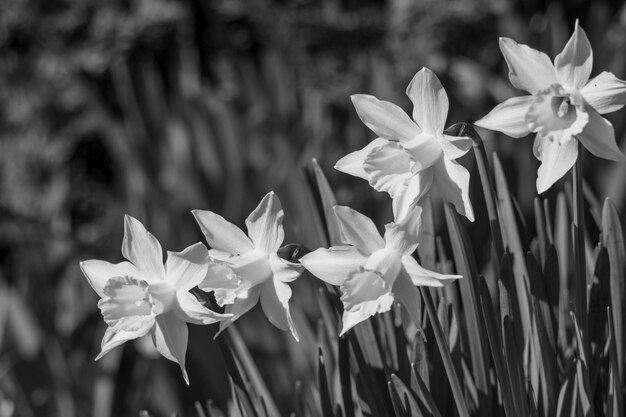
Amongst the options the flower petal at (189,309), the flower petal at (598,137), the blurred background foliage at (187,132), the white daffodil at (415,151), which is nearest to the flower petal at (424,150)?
the white daffodil at (415,151)

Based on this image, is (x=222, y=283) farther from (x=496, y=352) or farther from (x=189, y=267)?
(x=496, y=352)

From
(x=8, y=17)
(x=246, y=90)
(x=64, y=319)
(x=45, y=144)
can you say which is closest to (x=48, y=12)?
(x=8, y=17)

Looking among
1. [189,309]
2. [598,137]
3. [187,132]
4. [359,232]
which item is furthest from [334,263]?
[187,132]

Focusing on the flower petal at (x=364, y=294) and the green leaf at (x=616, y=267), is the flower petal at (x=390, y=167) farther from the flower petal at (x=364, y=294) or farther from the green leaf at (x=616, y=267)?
the green leaf at (x=616, y=267)

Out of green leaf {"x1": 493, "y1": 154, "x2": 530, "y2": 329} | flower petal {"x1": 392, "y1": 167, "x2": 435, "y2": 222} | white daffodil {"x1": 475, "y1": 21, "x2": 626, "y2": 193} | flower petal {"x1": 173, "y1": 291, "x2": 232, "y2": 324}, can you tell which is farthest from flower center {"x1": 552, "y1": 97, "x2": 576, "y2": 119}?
flower petal {"x1": 173, "y1": 291, "x2": 232, "y2": 324}

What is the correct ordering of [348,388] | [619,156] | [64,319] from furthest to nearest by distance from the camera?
[64,319] < [348,388] < [619,156]

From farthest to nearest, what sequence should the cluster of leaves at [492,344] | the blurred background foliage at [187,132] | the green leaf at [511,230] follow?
1. the blurred background foliage at [187,132]
2. the green leaf at [511,230]
3. the cluster of leaves at [492,344]

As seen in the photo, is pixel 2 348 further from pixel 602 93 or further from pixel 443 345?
pixel 602 93
